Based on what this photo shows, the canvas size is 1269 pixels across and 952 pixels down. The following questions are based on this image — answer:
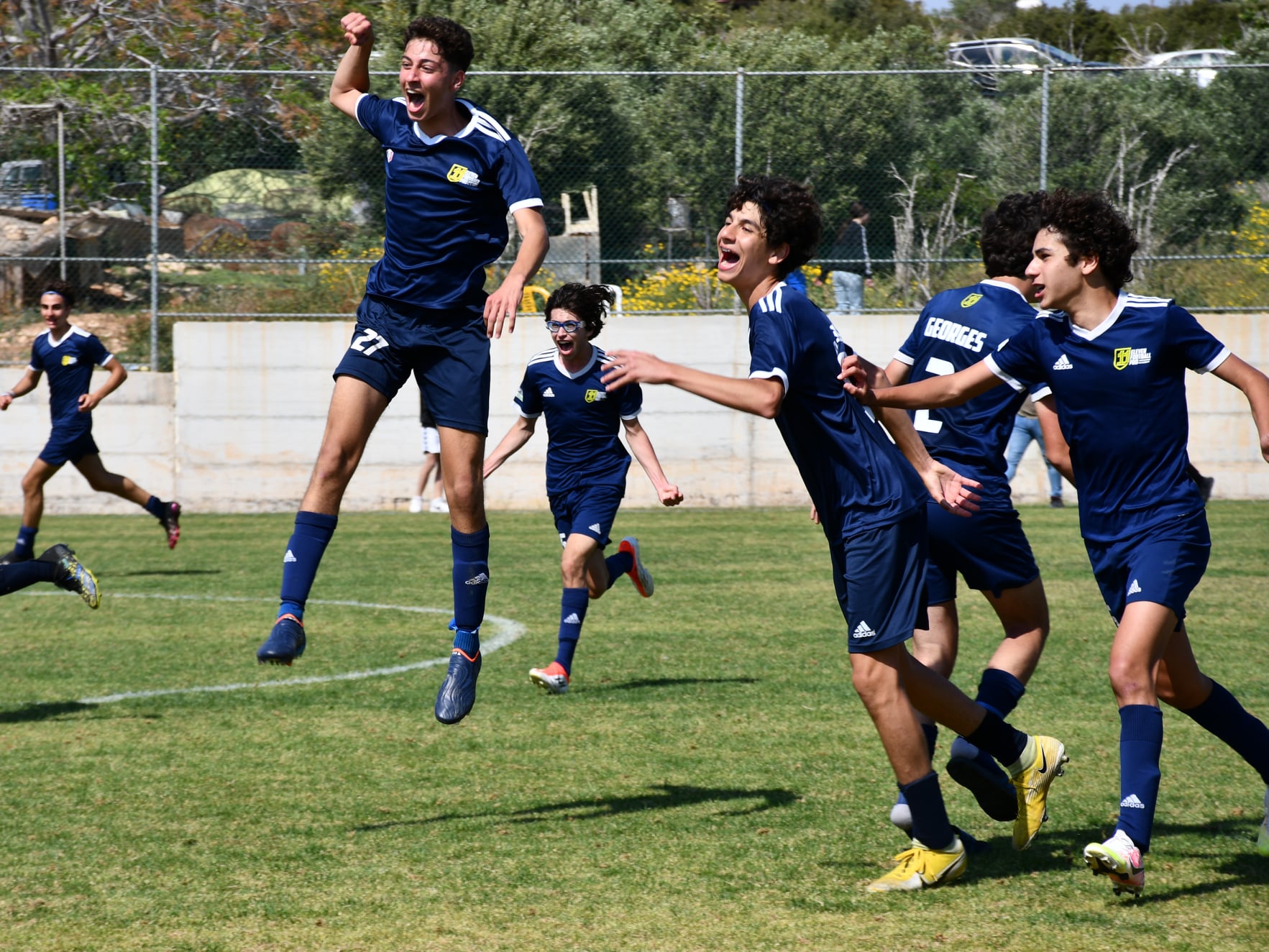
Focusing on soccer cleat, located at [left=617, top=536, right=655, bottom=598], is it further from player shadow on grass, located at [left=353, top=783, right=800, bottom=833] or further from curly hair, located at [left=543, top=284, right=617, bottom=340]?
player shadow on grass, located at [left=353, top=783, right=800, bottom=833]

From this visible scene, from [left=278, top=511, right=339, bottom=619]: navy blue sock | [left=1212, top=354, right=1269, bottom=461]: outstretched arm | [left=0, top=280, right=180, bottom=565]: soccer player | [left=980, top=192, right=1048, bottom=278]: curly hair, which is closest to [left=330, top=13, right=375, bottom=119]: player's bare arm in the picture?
[left=278, top=511, right=339, bottom=619]: navy blue sock

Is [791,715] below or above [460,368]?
below

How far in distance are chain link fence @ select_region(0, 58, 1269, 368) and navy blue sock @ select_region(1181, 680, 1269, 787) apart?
40.1 ft

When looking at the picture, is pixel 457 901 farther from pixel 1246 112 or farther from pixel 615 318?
pixel 1246 112

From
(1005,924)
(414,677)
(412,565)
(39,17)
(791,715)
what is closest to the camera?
(1005,924)

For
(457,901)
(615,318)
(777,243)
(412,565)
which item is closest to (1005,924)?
(457,901)

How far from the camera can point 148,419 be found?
57.9 ft

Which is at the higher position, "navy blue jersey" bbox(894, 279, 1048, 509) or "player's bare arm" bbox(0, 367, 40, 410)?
"navy blue jersey" bbox(894, 279, 1048, 509)

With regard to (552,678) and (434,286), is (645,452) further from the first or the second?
(434,286)

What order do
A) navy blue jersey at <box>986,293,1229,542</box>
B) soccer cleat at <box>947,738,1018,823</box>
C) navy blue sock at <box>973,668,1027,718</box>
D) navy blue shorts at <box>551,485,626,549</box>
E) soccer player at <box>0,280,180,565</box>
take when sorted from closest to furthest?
navy blue jersey at <box>986,293,1229,542</box>, soccer cleat at <box>947,738,1018,823</box>, navy blue sock at <box>973,668,1027,718</box>, navy blue shorts at <box>551,485,626,549</box>, soccer player at <box>0,280,180,565</box>

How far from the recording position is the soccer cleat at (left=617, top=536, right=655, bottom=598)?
905cm

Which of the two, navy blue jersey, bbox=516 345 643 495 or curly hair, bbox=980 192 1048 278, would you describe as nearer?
curly hair, bbox=980 192 1048 278

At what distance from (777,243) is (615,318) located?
12884 millimetres

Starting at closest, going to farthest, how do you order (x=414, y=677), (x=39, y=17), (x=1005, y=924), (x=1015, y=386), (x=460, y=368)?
1. (x=1005, y=924)
2. (x=1015, y=386)
3. (x=460, y=368)
4. (x=414, y=677)
5. (x=39, y=17)
